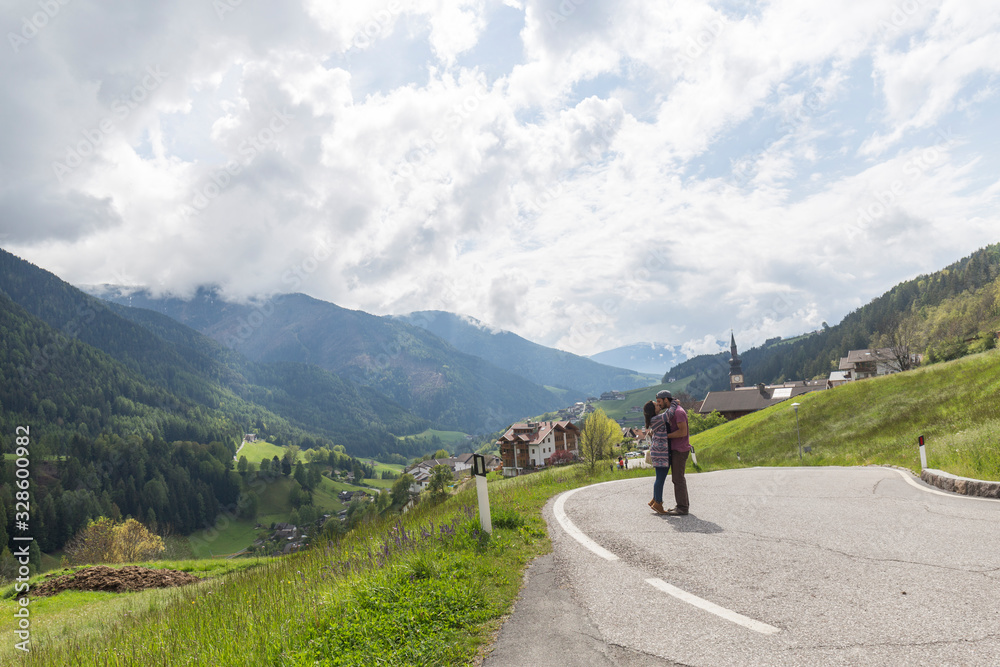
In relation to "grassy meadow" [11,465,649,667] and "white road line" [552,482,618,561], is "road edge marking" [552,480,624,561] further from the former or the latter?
"grassy meadow" [11,465,649,667]

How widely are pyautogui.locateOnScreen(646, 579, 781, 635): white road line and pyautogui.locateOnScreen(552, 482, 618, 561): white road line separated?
1.42 meters

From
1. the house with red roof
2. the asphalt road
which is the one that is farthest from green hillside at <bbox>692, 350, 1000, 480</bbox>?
the house with red roof

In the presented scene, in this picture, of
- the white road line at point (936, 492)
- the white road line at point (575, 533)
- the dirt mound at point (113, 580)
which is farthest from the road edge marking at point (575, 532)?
the dirt mound at point (113, 580)

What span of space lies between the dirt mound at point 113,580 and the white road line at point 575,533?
1441 centimetres

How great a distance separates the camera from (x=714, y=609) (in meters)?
4.59

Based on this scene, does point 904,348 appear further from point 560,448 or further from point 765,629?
point 765,629

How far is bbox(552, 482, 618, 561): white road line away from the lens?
7.09 meters

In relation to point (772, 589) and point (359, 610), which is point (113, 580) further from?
point (772, 589)

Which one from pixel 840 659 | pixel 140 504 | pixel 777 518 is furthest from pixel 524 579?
pixel 140 504

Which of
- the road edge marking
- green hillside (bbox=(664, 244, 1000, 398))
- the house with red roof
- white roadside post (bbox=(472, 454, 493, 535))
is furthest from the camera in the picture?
the house with red roof

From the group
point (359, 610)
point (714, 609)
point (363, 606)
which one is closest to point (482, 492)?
point (363, 606)

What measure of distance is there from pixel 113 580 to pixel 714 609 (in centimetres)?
2201

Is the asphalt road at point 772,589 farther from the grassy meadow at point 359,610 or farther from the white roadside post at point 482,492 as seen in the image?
the white roadside post at point 482,492

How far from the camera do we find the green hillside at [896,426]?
1434 cm
